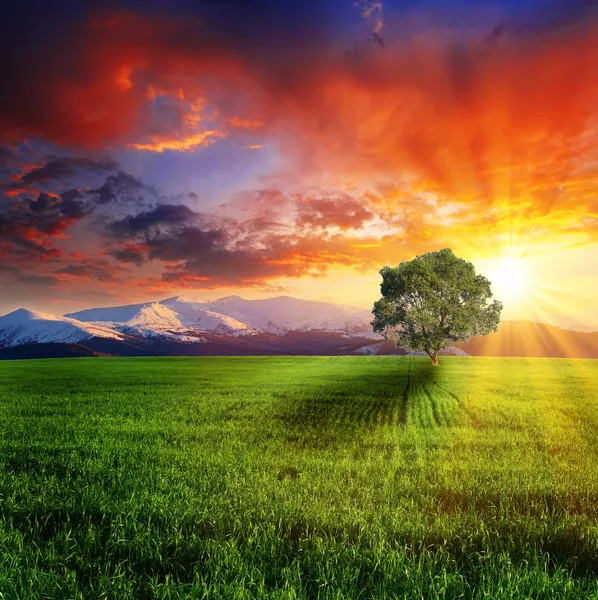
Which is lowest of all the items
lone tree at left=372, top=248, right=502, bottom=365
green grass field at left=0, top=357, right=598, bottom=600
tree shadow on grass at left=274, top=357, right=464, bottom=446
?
tree shadow on grass at left=274, top=357, right=464, bottom=446

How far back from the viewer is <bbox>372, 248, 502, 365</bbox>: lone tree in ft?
211

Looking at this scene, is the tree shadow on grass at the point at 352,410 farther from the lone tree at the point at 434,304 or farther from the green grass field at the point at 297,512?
the lone tree at the point at 434,304

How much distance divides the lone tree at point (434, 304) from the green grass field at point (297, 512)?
51.7 m

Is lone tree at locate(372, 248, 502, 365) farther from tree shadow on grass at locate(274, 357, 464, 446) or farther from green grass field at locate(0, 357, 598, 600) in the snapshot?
green grass field at locate(0, 357, 598, 600)

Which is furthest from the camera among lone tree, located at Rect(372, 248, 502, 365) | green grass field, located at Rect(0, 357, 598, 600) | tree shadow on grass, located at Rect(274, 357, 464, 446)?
lone tree, located at Rect(372, 248, 502, 365)

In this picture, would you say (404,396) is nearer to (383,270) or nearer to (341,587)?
(341,587)

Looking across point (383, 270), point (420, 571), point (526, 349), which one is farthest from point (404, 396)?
point (526, 349)

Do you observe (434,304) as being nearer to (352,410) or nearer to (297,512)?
(352,410)

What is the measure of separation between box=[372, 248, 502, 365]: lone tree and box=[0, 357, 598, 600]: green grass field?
51.7 metres

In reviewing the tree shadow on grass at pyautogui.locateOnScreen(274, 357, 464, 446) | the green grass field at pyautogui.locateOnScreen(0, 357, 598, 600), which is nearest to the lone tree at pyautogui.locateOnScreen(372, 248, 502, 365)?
the tree shadow on grass at pyautogui.locateOnScreen(274, 357, 464, 446)

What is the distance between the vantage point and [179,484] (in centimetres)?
774

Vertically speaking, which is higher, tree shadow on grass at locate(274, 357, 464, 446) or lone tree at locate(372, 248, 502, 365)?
lone tree at locate(372, 248, 502, 365)

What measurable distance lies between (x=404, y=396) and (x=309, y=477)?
18.4 metres

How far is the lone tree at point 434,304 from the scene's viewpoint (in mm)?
64312
